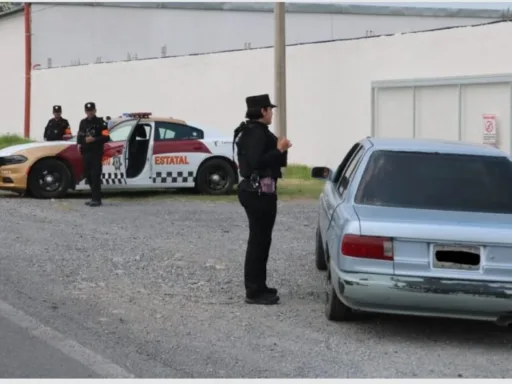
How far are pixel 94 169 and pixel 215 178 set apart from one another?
8.92ft

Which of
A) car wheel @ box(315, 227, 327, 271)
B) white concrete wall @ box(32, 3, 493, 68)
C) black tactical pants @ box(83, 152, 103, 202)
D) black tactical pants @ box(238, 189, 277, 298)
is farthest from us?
white concrete wall @ box(32, 3, 493, 68)

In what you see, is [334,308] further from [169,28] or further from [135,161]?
[169,28]

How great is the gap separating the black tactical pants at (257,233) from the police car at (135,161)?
7.86 meters

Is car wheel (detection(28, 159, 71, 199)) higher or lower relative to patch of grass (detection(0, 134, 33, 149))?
lower

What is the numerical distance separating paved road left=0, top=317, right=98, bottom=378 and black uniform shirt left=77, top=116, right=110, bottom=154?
7.63 metres

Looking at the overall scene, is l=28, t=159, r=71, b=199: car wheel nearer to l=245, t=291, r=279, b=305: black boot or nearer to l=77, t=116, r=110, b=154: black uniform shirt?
l=77, t=116, r=110, b=154: black uniform shirt

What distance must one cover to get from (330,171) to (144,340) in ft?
10.4

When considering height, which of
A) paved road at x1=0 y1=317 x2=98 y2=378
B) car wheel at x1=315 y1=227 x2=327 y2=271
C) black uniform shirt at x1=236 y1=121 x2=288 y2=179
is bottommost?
paved road at x1=0 y1=317 x2=98 y2=378

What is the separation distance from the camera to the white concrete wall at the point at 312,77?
1836 cm

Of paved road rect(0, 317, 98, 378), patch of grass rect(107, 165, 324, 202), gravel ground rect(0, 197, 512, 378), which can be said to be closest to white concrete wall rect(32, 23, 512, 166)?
patch of grass rect(107, 165, 324, 202)

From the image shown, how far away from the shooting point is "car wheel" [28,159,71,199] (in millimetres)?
14992

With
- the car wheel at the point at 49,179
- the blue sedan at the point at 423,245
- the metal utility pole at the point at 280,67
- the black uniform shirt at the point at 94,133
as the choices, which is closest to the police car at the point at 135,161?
the car wheel at the point at 49,179

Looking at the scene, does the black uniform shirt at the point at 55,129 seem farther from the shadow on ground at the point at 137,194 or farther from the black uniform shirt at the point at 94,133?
the black uniform shirt at the point at 94,133

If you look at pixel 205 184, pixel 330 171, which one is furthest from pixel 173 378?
pixel 205 184
